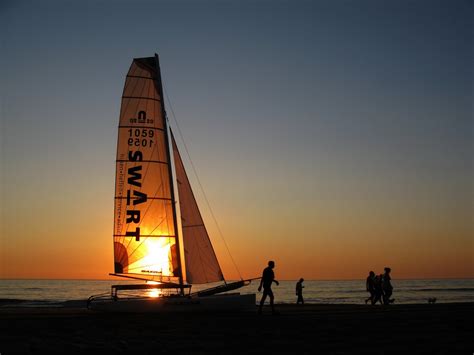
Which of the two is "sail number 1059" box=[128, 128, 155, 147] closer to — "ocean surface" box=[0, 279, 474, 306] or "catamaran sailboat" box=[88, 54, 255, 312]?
"catamaran sailboat" box=[88, 54, 255, 312]

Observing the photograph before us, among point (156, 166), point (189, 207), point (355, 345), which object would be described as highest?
point (156, 166)

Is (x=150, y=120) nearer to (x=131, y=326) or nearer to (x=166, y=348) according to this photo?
(x=131, y=326)

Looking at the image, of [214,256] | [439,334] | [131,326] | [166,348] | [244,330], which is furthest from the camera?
[214,256]

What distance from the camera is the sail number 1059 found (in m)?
27.1

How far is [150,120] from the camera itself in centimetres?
2747

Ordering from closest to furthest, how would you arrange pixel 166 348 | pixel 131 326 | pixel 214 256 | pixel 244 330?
1. pixel 166 348
2. pixel 244 330
3. pixel 131 326
4. pixel 214 256

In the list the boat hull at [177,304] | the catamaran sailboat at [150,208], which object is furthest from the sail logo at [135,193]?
the boat hull at [177,304]

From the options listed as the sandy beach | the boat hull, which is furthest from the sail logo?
the sandy beach

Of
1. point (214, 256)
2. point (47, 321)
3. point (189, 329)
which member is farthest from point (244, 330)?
point (214, 256)

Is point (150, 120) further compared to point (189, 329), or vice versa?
point (150, 120)

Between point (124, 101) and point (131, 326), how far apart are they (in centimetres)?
1345

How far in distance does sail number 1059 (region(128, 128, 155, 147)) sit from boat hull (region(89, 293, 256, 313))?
23.9ft

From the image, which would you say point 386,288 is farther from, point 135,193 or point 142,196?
point 135,193

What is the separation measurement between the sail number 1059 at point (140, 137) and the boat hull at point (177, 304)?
727cm
